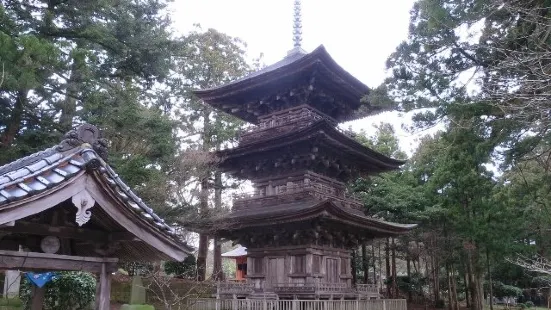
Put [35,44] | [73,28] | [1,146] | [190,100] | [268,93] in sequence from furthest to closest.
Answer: [190,100] < [268,93] < [73,28] < [1,146] < [35,44]

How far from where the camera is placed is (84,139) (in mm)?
4523

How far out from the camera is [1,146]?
15.3m

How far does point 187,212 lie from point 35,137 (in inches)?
265

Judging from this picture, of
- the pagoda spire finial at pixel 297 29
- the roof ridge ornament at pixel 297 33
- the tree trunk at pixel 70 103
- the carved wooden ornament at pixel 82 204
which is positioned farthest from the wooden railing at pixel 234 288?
the carved wooden ornament at pixel 82 204

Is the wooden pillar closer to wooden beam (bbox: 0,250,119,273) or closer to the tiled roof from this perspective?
wooden beam (bbox: 0,250,119,273)

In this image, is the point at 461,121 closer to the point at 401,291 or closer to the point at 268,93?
the point at 268,93

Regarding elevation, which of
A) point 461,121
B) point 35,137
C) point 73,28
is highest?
point 73,28

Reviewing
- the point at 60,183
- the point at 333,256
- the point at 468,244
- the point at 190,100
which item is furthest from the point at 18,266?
the point at 190,100

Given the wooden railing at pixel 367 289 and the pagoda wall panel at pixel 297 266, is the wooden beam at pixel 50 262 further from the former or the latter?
the wooden railing at pixel 367 289

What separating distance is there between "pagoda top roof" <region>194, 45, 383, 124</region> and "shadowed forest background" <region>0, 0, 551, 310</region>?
2.59m

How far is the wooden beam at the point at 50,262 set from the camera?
159 inches

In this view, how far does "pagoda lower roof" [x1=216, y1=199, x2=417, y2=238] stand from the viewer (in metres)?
14.9

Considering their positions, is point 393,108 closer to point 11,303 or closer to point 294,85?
point 294,85

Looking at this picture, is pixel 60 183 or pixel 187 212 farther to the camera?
pixel 187 212
